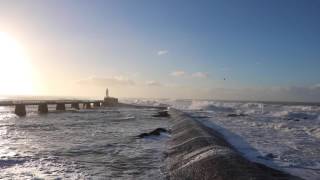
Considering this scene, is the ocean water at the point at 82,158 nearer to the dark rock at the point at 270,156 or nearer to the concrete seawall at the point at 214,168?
the concrete seawall at the point at 214,168

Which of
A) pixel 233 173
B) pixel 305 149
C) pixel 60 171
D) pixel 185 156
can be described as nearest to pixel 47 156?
pixel 60 171

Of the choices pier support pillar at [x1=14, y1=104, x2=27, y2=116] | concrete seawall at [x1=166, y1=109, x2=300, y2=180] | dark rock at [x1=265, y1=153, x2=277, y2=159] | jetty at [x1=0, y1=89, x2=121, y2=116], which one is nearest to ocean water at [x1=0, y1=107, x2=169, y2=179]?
concrete seawall at [x1=166, y1=109, x2=300, y2=180]

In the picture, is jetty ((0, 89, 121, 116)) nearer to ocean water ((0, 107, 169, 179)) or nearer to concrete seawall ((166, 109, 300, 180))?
ocean water ((0, 107, 169, 179))

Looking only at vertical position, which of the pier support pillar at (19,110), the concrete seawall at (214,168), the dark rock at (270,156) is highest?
the pier support pillar at (19,110)

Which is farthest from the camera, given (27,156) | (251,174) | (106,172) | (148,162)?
(27,156)

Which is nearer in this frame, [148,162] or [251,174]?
[251,174]

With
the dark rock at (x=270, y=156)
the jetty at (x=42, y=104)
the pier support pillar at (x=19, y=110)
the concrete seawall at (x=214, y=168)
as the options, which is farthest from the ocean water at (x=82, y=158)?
the jetty at (x=42, y=104)

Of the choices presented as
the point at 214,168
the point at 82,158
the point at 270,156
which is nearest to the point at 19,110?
the point at 82,158

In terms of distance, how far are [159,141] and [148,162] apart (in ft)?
20.2

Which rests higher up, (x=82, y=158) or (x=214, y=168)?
(x=214, y=168)

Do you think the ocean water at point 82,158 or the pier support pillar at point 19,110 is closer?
the ocean water at point 82,158

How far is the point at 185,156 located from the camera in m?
13.0

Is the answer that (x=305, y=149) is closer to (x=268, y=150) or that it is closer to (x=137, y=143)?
(x=268, y=150)

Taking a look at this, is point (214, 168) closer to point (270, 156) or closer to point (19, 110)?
point (270, 156)
